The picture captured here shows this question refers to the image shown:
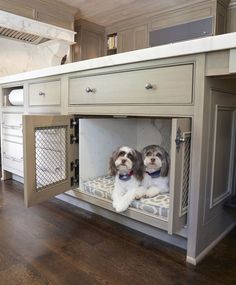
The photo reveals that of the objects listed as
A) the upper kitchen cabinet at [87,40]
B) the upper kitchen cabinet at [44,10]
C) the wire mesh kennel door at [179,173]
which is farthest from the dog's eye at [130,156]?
the upper kitchen cabinet at [87,40]

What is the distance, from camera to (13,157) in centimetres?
208

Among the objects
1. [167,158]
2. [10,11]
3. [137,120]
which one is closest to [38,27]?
[10,11]

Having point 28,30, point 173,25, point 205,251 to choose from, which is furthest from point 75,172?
point 173,25

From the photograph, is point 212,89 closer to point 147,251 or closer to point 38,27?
point 147,251

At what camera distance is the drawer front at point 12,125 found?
1.98m

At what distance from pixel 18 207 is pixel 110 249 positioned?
0.81 m

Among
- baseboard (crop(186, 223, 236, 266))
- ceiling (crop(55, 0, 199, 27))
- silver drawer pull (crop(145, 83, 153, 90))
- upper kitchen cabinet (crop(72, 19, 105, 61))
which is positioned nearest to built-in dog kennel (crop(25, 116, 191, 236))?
baseboard (crop(186, 223, 236, 266))

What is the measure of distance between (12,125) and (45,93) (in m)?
0.60

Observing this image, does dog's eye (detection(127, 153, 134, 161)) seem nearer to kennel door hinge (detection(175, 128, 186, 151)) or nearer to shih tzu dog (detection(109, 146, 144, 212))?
shih tzu dog (detection(109, 146, 144, 212))

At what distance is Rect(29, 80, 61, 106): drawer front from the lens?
1.58m

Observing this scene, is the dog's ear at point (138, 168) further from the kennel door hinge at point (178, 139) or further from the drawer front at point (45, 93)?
the drawer front at point (45, 93)

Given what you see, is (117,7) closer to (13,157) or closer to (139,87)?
(13,157)

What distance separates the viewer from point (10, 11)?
2.71m

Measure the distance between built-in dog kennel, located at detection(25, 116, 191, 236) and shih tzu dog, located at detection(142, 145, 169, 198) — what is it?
0.07 meters
